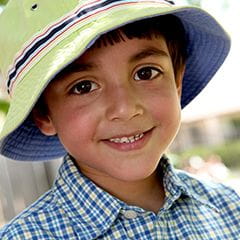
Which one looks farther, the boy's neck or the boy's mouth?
the boy's neck

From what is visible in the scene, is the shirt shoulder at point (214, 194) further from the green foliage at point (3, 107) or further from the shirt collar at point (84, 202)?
the green foliage at point (3, 107)

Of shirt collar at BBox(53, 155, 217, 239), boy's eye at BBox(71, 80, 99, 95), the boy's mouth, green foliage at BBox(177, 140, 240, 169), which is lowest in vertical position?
green foliage at BBox(177, 140, 240, 169)

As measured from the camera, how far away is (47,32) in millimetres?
982

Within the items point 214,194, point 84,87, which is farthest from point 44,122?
point 214,194

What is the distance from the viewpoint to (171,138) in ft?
3.62

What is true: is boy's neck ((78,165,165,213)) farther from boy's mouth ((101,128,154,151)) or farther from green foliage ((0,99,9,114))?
green foliage ((0,99,9,114))

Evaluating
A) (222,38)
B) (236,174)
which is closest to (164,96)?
(222,38)

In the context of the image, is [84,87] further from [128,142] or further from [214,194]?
[214,194]

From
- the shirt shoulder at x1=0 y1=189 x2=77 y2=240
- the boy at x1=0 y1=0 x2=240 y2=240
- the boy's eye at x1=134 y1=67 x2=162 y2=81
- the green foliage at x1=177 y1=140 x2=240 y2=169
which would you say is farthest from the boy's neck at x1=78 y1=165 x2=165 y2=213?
the green foliage at x1=177 y1=140 x2=240 y2=169

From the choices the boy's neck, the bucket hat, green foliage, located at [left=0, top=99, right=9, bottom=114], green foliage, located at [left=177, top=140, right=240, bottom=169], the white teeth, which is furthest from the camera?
green foliage, located at [left=177, top=140, right=240, bottom=169]

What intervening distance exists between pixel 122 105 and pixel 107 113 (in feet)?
0.11

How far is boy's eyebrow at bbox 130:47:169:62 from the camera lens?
1038mm

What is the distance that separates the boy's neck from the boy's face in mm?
57

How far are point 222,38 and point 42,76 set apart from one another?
43 cm
